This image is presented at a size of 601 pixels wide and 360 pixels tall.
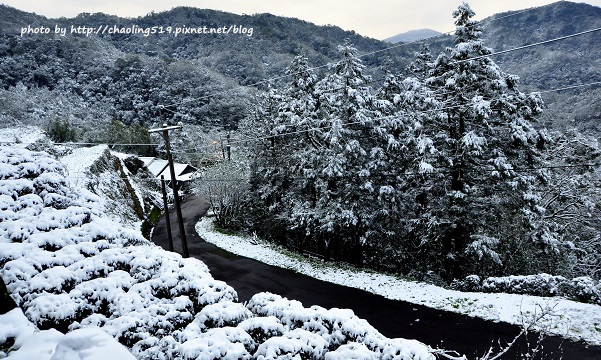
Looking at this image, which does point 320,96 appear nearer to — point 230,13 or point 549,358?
point 549,358

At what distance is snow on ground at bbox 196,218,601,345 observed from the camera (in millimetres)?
10898

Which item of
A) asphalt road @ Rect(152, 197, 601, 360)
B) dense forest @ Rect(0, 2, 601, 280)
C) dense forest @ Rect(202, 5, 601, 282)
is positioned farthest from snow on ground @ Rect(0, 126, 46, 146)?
dense forest @ Rect(202, 5, 601, 282)

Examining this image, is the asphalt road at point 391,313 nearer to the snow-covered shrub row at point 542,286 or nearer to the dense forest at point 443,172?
the snow-covered shrub row at point 542,286

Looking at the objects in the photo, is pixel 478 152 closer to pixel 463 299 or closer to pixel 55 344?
pixel 463 299

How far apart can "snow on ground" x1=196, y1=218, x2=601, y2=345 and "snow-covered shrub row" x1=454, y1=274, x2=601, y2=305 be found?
802mm

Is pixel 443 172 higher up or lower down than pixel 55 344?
higher up

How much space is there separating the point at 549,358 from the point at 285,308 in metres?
8.56

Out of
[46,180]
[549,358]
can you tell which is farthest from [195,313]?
[549,358]

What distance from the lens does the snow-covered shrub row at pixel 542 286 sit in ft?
40.8

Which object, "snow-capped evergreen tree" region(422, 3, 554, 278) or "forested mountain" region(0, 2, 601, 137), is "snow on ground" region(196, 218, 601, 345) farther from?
"forested mountain" region(0, 2, 601, 137)

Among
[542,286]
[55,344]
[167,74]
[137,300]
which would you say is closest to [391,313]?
[542,286]

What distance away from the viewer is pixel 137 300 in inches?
246

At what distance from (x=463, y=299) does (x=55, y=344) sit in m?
14.4

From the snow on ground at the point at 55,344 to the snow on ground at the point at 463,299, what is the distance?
7.07 m
